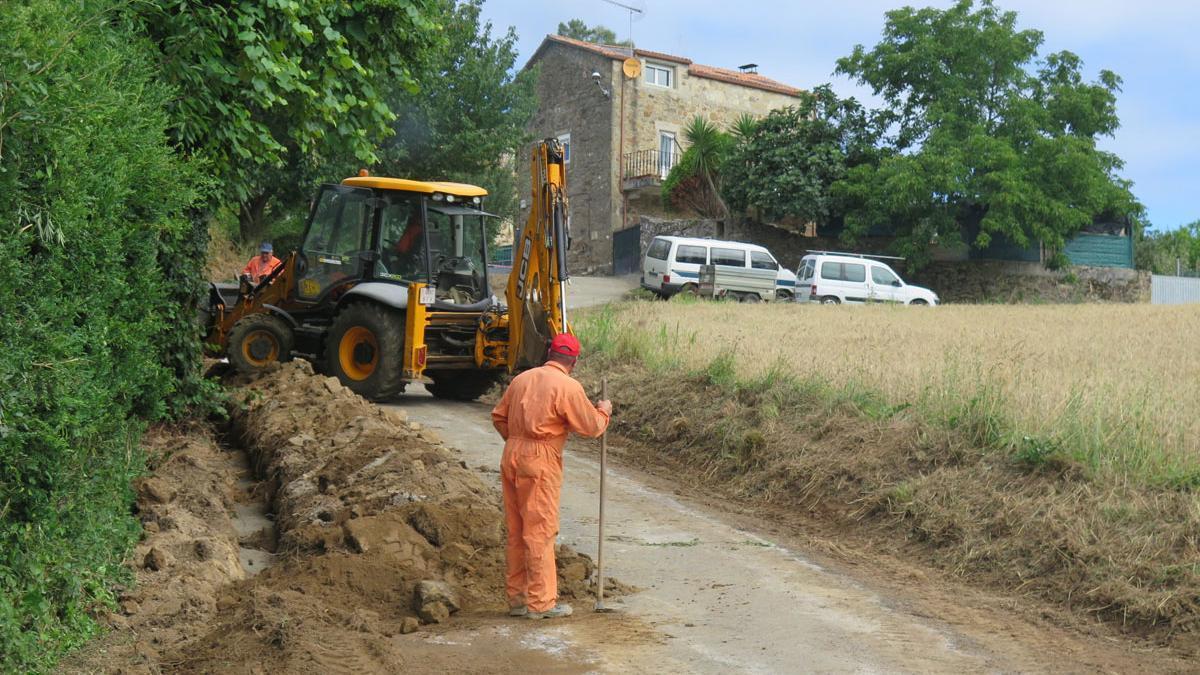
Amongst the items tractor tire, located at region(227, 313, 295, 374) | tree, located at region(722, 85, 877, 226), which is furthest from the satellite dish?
tractor tire, located at region(227, 313, 295, 374)

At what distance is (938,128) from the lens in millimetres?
36375

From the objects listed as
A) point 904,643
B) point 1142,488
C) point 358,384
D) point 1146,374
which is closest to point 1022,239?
point 1146,374

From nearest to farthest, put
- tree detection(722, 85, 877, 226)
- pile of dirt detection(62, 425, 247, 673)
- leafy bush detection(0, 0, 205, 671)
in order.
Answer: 1. leafy bush detection(0, 0, 205, 671)
2. pile of dirt detection(62, 425, 247, 673)
3. tree detection(722, 85, 877, 226)

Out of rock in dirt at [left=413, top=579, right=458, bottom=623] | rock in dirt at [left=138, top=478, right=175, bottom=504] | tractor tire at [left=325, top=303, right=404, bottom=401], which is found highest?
tractor tire at [left=325, top=303, right=404, bottom=401]

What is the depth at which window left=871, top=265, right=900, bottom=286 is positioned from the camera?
33094mm

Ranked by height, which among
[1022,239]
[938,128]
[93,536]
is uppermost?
[938,128]

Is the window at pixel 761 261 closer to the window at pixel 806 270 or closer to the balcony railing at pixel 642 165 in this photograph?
the window at pixel 806 270

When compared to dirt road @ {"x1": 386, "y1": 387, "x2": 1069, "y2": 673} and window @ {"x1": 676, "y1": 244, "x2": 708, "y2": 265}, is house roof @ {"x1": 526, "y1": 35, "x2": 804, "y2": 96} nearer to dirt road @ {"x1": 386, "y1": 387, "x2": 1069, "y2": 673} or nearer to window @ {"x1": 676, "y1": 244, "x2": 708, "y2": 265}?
window @ {"x1": 676, "y1": 244, "x2": 708, "y2": 265}

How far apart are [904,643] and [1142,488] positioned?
105 inches

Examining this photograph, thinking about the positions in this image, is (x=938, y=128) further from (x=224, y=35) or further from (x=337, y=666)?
A: (x=337, y=666)

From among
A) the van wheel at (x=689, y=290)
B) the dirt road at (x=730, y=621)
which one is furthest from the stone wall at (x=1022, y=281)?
the dirt road at (x=730, y=621)

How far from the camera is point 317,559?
7441 millimetres

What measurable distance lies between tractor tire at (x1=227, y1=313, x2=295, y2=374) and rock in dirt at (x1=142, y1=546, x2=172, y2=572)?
7.74 metres

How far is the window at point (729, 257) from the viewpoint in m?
33.8
